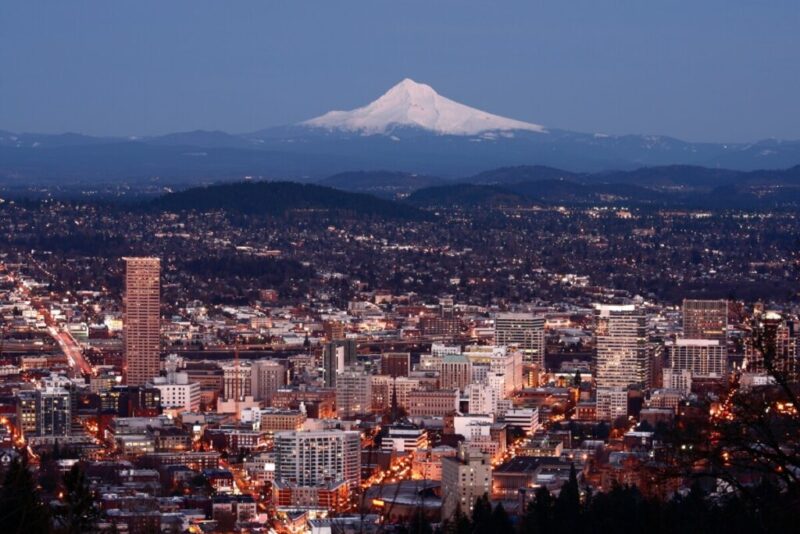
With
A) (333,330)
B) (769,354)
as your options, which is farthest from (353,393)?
(769,354)

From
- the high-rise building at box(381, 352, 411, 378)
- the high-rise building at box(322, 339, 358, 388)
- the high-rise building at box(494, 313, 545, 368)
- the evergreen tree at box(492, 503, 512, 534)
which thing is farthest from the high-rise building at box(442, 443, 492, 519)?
the high-rise building at box(494, 313, 545, 368)

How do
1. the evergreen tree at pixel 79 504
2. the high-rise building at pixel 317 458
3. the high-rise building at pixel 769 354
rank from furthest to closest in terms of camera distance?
the high-rise building at pixel 317 458 < the evergreen tree at pixel 79 504 < the high-rise building at pixel 769 354

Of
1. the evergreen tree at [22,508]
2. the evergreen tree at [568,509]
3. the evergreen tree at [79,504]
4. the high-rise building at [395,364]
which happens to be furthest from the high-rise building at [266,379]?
the evergreen tree at [22,508]

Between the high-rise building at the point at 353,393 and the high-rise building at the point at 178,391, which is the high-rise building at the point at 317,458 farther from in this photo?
the high-rise building at the point at 178,391

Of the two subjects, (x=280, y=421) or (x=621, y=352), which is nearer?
(x=280, y=421)

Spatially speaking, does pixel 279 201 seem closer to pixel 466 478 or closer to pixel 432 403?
pixel 432 403
